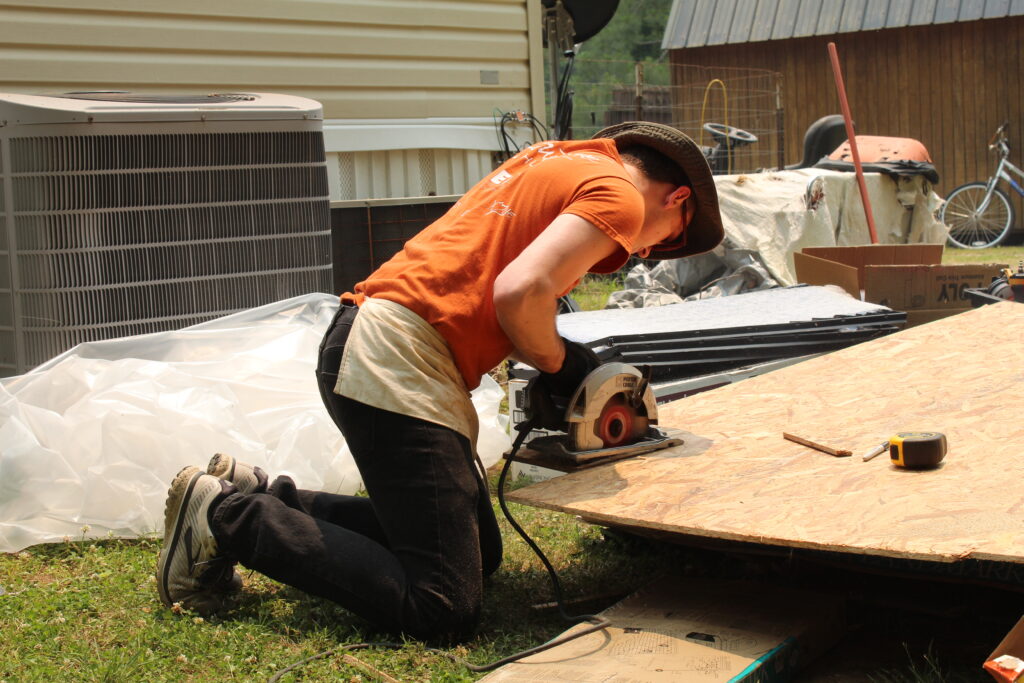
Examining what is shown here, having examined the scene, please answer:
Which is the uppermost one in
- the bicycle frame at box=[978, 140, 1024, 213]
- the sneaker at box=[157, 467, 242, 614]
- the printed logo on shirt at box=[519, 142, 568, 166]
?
the bicycle frame at box=[978, 140, 1024, 213]

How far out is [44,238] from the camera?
4641mm

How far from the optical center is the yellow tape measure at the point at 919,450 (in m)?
2.79

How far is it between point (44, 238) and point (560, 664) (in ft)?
10.9

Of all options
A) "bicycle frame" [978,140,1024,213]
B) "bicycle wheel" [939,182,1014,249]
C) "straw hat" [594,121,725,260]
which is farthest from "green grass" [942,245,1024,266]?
"straw hat" [594,121,725,260]

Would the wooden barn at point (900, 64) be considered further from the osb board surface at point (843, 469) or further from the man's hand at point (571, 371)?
the man's hand at point (571, 371)

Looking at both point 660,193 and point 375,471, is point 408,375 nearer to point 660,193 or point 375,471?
point 375,471

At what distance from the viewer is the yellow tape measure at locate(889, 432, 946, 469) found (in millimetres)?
2789

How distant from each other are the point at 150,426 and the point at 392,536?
153 centimetres

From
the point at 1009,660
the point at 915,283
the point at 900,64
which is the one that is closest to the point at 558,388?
the point at 1009,660

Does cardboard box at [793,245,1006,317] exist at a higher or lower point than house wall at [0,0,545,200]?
lower

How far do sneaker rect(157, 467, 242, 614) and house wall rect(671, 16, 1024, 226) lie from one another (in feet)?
54.2

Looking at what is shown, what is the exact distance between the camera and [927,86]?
704 inches

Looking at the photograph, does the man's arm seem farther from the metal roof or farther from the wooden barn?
the metal roof

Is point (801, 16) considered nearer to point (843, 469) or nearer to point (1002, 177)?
point (1002, 177)
